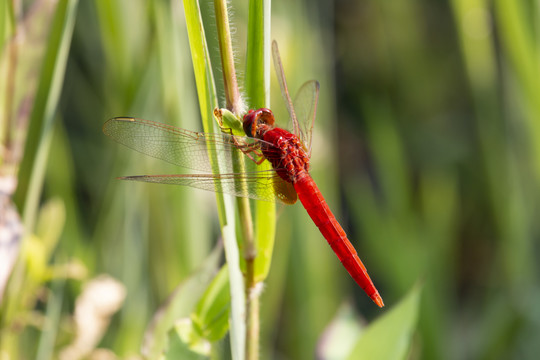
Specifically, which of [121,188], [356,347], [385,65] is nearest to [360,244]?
[385,65]

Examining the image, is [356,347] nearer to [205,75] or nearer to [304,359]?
[205,75]

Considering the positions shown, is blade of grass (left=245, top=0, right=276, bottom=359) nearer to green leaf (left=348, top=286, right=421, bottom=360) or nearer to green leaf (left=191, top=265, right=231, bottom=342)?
green leaf (left=191, top=265, right=231, bottom=342)

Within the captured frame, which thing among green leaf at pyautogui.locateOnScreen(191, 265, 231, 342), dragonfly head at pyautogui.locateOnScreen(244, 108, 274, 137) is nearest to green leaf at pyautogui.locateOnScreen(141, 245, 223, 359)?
green leaf at pyautogui.locateOnScreen(191, 265, 231, 342)

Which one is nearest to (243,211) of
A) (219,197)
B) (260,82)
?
(219,197)

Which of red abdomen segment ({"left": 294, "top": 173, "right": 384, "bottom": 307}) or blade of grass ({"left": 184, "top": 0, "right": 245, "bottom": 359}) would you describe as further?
red abdomen segment ({"left": 294, "top": 173, "right": 384, "bottom": 307})

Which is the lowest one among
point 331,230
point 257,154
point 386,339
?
point 386,339

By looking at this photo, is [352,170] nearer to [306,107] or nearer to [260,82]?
[306,107]

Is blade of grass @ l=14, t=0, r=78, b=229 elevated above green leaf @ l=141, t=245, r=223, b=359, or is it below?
above

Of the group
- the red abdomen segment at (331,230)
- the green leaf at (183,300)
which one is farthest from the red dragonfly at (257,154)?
the green leaf at (183,300)
